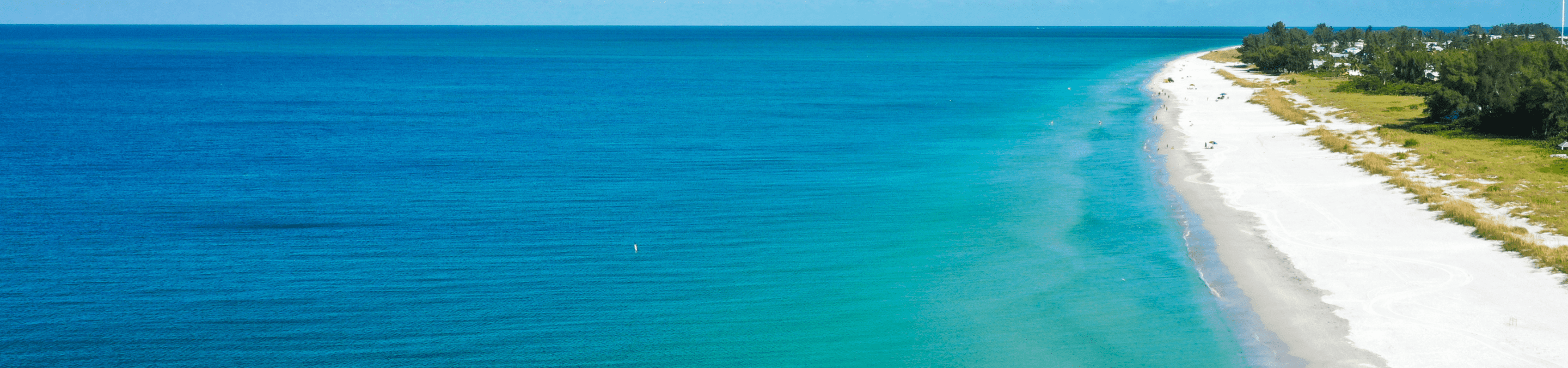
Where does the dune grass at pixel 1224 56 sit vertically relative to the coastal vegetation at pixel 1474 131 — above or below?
above

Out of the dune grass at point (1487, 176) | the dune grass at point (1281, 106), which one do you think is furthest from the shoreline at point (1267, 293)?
the dune grass at point (1281, 106)

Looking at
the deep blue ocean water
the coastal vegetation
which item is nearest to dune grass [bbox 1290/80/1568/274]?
the coastal vegetation

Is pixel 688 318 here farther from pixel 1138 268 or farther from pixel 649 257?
pixel 1138 268

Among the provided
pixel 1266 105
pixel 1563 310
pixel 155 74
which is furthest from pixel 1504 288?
pixel 155 74

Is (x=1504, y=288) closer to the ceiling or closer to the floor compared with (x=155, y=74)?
closer to the floor

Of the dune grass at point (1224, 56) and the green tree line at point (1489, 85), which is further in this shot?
the dune grass at point (1224, 56)

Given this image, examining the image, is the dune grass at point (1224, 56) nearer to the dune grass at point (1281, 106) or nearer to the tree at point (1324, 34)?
the tree at point (1324, 34)

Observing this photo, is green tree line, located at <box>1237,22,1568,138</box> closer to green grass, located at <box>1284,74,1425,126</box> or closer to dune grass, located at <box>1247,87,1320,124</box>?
green grass, located at <box>1284,74,1425,126</box>
